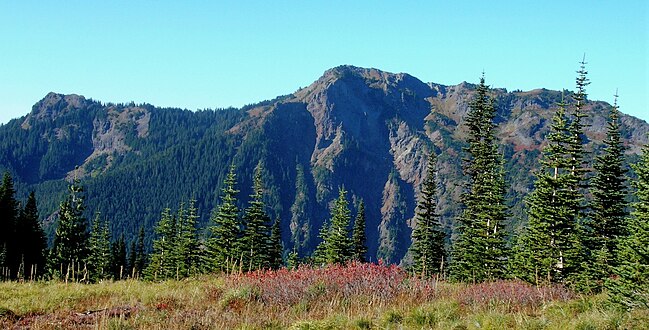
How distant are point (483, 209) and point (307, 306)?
95.1 feet

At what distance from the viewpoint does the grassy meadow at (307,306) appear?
845 centimetres

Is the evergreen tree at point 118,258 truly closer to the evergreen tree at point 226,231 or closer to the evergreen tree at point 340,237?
the evergreen tree at point 226,231


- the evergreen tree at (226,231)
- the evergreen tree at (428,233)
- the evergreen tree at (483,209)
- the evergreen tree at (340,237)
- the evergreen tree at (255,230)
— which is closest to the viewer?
the evergreen tree at (483,209)

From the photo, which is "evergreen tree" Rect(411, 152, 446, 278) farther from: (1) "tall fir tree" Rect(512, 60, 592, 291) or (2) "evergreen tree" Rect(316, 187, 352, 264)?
(1) "tall fir tree" Rect(512, 60, 592, 291)

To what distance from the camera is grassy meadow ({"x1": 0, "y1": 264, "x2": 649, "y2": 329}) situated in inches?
332

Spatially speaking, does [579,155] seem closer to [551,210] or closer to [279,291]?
[551,210]

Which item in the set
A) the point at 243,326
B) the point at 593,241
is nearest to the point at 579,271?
the point at 593,241

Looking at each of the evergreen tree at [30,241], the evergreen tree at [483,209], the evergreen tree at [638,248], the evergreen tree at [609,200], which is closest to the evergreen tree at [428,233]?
the evergreen tree at [483,209]

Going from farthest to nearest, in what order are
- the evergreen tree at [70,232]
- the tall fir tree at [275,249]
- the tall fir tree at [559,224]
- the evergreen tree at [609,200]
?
the tall fir tree at [275,249], the evergreen tree at [70,232], the evergreen tree at [609,200], the tall fir tree at [559,224]

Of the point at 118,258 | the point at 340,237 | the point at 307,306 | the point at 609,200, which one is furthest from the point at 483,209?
the point at 118,258

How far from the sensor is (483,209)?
37031mm

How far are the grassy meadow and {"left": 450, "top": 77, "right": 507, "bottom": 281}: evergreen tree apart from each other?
21.5 metres

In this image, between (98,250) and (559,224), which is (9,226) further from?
(559,224)

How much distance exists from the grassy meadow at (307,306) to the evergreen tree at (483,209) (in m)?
21.5
